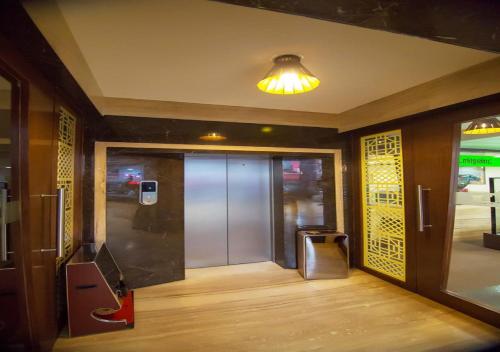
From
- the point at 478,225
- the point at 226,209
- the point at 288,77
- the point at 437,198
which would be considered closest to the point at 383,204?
the point at 437,198

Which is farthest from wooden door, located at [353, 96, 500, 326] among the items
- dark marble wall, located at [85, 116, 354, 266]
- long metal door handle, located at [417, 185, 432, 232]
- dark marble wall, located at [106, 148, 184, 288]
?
dark marble wall, located at [106, 148, 184, 288]

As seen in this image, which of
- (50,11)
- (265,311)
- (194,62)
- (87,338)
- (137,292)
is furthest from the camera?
(137,292)

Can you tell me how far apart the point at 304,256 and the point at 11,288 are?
10.8 ft

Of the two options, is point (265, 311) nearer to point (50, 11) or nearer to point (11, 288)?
point (11, 288)

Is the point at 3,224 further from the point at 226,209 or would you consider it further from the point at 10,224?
the point at 226,209

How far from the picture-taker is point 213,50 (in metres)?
2.19

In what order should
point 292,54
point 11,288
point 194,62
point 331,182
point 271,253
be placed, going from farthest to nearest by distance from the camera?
1. point 271,253
2. point 331,182
3. point 194,62
4. point 292,54
5. point 11,288

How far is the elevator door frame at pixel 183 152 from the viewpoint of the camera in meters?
3.56

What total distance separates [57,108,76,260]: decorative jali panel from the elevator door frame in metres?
0.44

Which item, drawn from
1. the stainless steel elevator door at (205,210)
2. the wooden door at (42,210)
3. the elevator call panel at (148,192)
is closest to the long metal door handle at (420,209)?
the stainless steel elevator door at (205,210)

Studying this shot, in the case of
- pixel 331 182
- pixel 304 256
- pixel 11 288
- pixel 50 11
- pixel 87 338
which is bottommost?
pixel 87 338

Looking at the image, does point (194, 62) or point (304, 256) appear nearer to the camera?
point (194, 62)

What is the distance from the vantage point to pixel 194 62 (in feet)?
7.93

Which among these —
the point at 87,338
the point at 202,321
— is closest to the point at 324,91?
the point at 202,321
